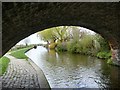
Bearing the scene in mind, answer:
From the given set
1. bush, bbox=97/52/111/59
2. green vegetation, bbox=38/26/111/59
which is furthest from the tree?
bush, bbox=97/52/111/59

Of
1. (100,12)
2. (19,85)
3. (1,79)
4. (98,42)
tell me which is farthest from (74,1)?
(98,42)

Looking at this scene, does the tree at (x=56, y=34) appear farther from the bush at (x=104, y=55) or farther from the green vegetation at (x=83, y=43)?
the bush at (x=104, y=55)

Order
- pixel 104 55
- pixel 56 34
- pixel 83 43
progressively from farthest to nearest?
pixel 56 34, pixel 83 43, pixel 104 55

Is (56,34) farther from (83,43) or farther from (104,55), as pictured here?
(104,55)

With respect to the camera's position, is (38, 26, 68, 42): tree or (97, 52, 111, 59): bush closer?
(97, 52, 111, 59): bush

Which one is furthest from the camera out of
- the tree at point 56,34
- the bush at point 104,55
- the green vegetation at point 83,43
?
the tree at point 56,34

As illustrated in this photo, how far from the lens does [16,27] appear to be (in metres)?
4.62

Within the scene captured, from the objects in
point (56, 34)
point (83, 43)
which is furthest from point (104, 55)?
point (56, 34)

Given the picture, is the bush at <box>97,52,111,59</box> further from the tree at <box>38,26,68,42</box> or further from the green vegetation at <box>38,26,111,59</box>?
the tree at <box>38,26,68,42</box>

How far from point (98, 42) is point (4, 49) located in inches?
542

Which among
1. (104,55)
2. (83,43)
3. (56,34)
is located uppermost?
(56,34)

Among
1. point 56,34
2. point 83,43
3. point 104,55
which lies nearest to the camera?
point 104,55

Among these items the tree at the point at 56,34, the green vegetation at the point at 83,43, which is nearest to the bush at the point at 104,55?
the green vegetation at the point at 83,43

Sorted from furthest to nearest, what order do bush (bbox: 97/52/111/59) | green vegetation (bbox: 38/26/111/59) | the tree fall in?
the tree → green vegetation (bbox: 38/26/111/59) → bush (bbox: 97/52/111/59)
